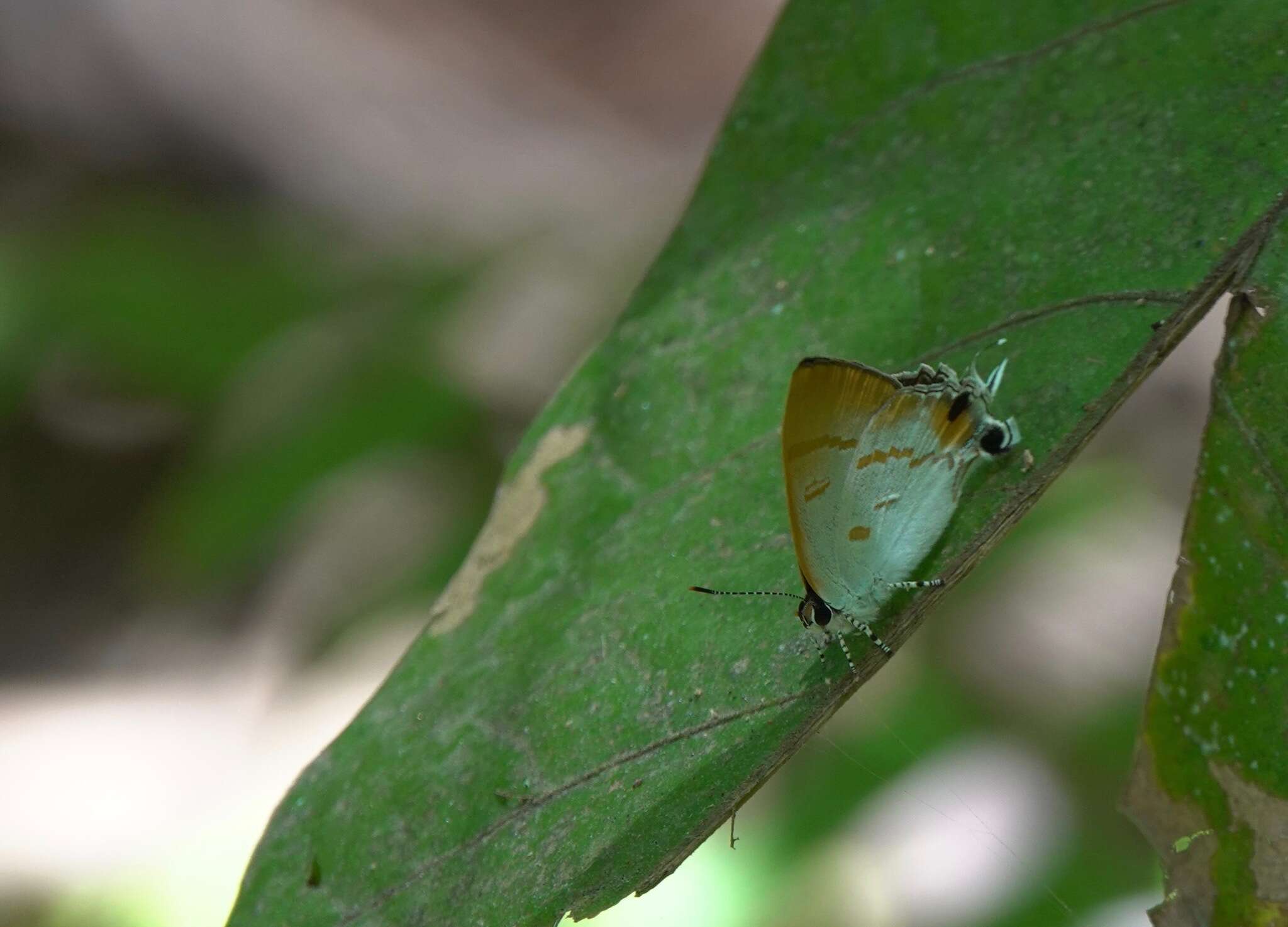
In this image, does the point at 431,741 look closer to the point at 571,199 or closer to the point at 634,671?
the point at 634,671

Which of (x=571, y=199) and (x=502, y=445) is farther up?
(x=571, y=199)

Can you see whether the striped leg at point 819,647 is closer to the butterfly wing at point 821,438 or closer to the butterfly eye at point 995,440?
the butterfly wing at point 821,438

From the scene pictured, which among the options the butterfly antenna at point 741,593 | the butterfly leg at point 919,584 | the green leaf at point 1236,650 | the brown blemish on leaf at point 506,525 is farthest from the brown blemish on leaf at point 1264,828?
the brown blemish on leaf at point 506,525

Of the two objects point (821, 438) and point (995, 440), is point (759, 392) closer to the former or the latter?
point (821, 438)

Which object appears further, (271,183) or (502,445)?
(271,183)

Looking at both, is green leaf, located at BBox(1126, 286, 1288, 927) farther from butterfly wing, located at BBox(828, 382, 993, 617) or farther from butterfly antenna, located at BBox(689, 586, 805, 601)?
butterfly antenna, located at BBox(689, 586, 805, 601)

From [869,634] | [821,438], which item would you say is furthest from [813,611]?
[821,438]

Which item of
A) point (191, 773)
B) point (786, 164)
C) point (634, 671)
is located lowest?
A: point (634, 671)

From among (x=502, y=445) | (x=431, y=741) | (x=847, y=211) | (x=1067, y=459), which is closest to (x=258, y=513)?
(x=502, y=445)
